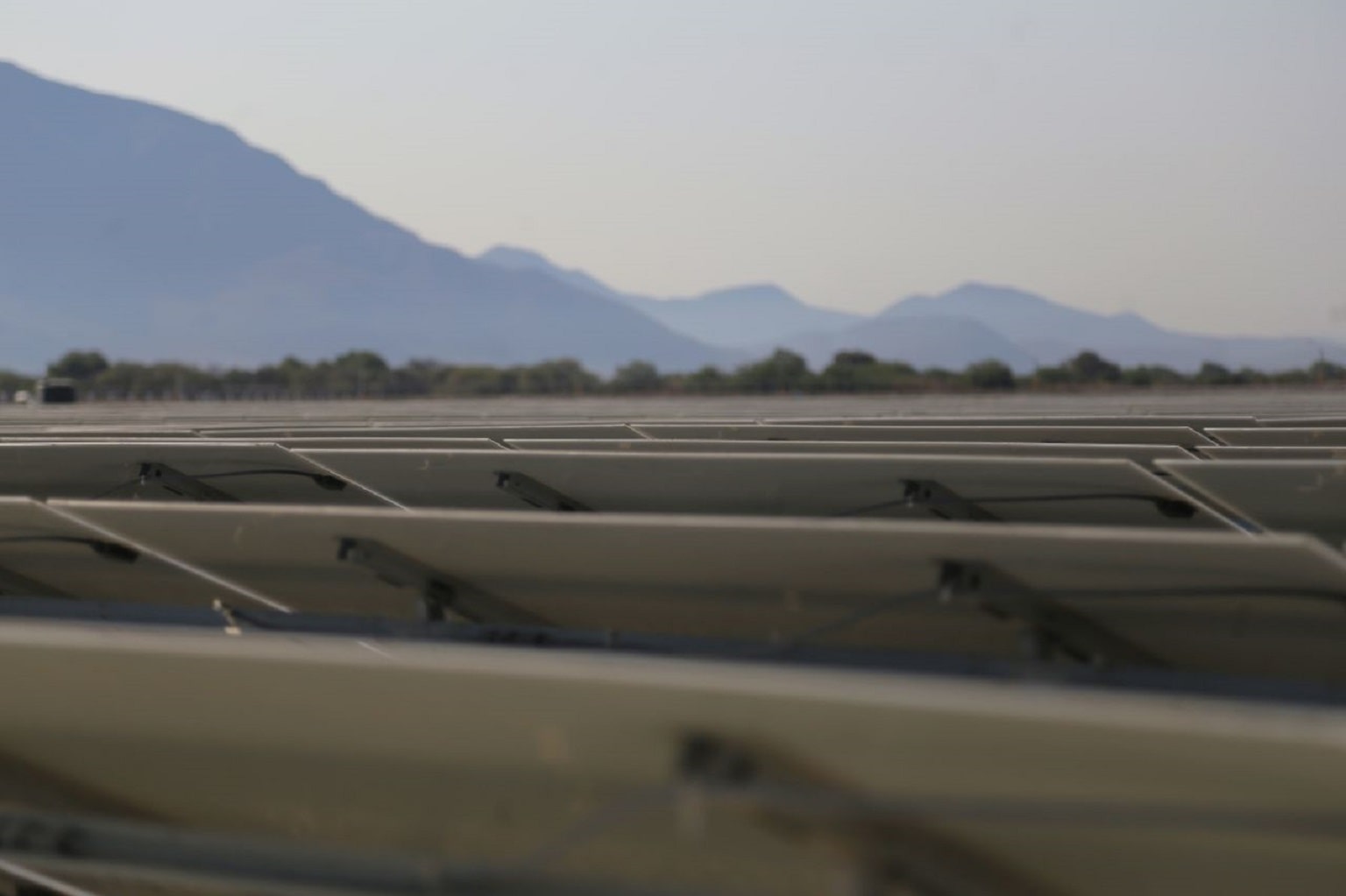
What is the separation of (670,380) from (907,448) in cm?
4702

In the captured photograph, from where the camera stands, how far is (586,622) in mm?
5504

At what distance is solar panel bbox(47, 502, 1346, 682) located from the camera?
4.17 meters

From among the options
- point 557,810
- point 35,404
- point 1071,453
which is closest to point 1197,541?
point 557,810

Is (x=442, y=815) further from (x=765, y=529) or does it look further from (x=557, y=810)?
(x=765, y=529)

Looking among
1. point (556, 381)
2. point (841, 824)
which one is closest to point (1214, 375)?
point (556, 381)

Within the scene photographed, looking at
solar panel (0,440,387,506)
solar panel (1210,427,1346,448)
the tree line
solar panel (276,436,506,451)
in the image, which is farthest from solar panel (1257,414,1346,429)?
the tree line

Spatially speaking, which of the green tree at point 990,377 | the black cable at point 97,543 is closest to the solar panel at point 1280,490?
the black cable at point 97,543

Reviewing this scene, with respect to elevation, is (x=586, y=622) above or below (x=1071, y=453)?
below

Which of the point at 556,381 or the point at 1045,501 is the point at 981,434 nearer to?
the point at 1045,501

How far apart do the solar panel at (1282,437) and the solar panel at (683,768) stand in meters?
7.84

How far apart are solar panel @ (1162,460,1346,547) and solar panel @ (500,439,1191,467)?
0.83 metres

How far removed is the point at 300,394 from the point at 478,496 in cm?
4309

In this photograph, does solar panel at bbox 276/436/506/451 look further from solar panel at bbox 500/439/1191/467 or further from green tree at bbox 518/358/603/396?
green tree at bbox 518/358/603/396

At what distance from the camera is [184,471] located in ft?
25.9
